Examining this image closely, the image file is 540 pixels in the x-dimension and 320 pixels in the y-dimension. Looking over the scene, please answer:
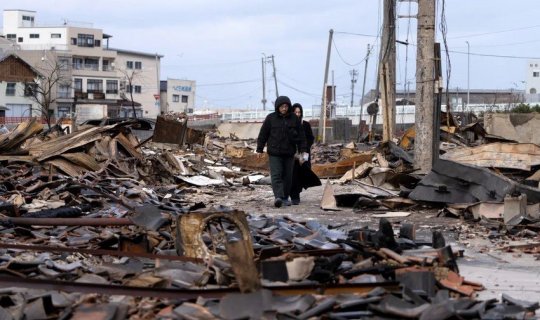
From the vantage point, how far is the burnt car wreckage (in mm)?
5781

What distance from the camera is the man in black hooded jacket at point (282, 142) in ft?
47.0

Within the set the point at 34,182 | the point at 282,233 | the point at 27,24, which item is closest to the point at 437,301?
the point at 282,233

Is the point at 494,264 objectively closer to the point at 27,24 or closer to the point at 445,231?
the point at 445,231

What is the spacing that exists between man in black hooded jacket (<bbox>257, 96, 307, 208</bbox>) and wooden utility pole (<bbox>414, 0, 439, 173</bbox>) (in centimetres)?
265

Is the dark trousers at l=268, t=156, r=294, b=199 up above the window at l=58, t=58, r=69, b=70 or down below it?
below

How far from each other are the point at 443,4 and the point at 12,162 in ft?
30.3

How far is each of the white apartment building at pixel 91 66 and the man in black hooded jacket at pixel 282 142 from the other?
233 ft

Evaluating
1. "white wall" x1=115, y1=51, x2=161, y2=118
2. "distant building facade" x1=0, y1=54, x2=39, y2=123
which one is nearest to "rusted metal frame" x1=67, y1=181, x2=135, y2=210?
"distant building facade" x1=0, y1=54, x2=39, y2=123

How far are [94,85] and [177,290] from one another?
100.0 metres

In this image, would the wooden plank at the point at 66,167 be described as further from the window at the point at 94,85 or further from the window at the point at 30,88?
the window at the point at 94,85

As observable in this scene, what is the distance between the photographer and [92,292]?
20.4 feet

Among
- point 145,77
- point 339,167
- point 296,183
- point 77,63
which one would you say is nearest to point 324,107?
point 339,167

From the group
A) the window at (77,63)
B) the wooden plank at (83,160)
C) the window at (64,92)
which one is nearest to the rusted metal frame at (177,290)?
the wooden plank at (83,160)

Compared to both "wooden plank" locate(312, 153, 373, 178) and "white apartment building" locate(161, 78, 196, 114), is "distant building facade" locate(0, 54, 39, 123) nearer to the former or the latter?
"white apartment building" locate(161, 78, 196, 114)
